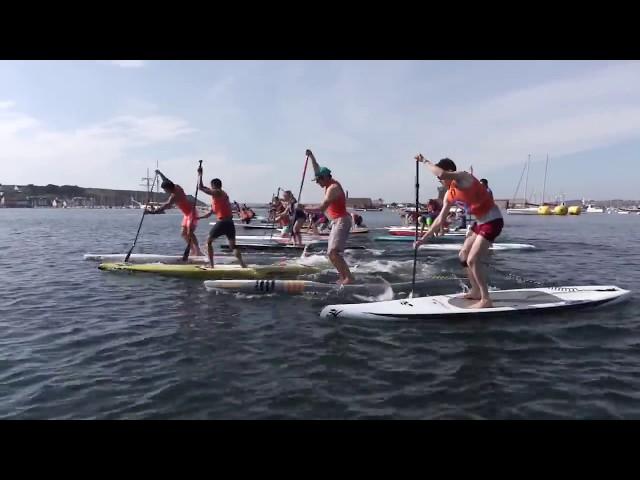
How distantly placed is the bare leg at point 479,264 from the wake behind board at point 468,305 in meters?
0.18

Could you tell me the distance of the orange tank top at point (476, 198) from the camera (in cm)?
706

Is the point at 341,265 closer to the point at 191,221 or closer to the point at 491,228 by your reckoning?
the point at 491,228

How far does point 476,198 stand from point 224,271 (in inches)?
274

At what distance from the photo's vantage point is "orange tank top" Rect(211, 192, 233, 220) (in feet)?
38.3

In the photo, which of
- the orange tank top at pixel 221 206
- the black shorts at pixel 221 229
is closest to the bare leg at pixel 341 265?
the black shorts at pixel 221 229

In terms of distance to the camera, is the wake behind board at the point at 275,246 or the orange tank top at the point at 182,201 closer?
the orange tank top at the point at 182,201

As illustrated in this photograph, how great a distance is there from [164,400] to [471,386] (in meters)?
3.45

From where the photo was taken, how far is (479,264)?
727 centimetres

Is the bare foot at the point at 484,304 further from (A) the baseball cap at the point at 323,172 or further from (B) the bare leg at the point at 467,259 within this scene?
(A) the baseball cap at the point at 323,172

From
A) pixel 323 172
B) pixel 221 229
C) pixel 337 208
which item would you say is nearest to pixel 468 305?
pixel 337 208

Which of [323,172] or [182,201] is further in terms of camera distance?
[182,201]

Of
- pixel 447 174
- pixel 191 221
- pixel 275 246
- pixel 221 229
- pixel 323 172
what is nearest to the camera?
pixel 447 174
